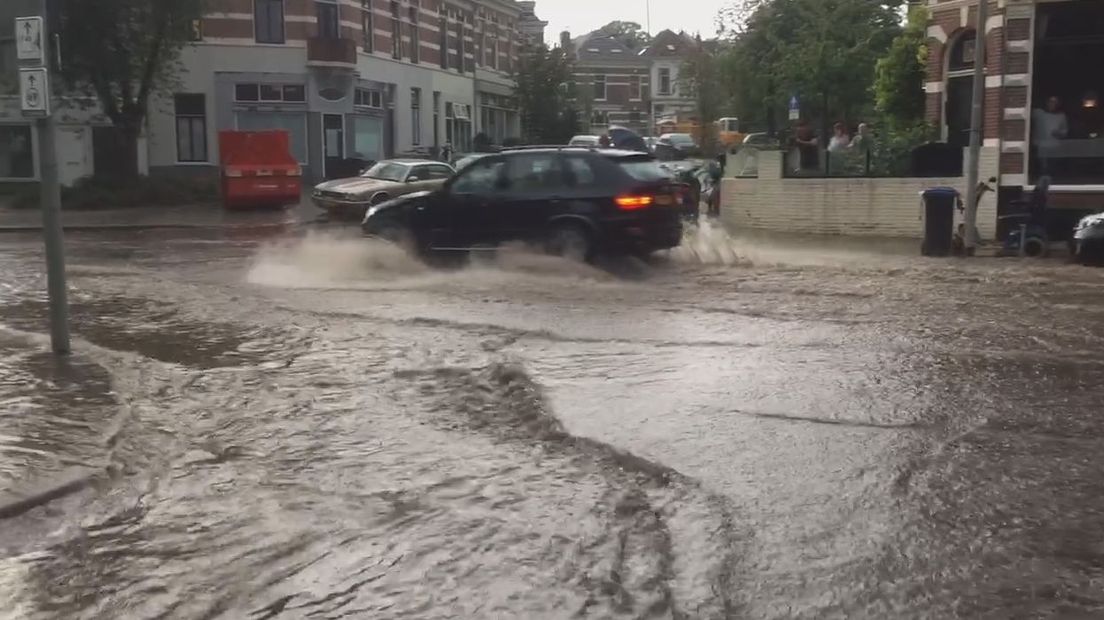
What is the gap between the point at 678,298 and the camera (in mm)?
12195

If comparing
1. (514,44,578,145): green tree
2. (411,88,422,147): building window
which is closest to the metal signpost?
(411,88,422,147): building window

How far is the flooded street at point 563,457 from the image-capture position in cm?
460

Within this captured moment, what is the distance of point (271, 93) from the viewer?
38.5 metres

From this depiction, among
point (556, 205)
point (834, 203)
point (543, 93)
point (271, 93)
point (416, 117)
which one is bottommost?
point (834, 203)

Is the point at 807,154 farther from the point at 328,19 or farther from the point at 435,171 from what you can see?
A: the point at 328,19

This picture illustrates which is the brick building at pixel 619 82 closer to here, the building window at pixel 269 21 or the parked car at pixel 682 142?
the parked car at pixel 682 142

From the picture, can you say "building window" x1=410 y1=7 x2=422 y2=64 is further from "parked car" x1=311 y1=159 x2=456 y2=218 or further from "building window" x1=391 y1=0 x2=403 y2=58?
"parked car" x1=311 y1=159 x2=456 y2=218

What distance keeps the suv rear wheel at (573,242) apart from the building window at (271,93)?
1050 inches

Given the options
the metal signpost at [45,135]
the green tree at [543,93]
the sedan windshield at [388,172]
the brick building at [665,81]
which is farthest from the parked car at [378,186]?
the brick building at [665,81]

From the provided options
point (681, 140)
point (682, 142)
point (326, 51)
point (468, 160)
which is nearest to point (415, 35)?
point (326, 51)

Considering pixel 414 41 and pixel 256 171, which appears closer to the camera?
pixel 256 171

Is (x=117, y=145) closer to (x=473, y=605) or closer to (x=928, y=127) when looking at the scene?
(x=928, y=127)

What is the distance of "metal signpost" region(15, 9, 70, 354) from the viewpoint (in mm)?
8016

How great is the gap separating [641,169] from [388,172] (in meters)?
13.3
